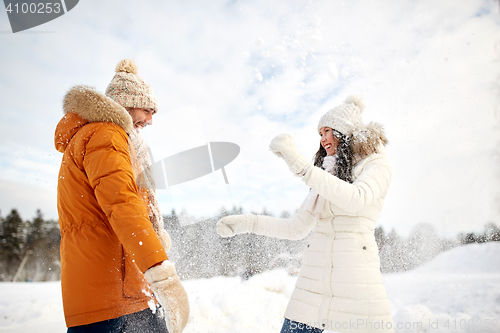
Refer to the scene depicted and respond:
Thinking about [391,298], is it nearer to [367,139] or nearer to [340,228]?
[340,228]

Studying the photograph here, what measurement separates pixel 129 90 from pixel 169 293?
1.47 metres

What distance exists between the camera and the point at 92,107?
155 cm

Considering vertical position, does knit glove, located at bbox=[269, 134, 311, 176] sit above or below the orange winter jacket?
above

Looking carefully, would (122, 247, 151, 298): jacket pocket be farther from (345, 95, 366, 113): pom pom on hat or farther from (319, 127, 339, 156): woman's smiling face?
(345, 95, 366, 113): pom pom on hat

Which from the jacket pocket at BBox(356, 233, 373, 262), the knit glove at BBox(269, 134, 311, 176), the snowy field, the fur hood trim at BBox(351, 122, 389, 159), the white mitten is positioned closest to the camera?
the knit glove at BBox(269, 134, 311, 176)

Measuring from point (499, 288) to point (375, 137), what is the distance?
11.8ft

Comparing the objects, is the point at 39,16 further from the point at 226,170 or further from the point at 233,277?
the point at 233,277

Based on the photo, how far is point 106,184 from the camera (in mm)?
1322

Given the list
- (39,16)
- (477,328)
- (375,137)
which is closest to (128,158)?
(375,137)

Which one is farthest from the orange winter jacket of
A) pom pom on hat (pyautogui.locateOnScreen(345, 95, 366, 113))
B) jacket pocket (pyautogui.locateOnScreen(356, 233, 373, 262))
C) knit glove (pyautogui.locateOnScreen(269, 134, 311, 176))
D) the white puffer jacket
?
pom pom on hat (pyautogui.locateOnScreen(345, 95, 366, 113))

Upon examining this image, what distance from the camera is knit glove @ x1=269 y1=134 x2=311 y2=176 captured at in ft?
5.49

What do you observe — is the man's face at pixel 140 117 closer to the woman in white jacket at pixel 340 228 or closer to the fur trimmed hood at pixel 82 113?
the fur trimmed hood at pixel 82 113

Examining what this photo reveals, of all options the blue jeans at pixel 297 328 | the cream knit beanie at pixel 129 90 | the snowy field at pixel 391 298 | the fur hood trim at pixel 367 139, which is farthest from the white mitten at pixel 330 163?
the snowy field at pixel 391 298

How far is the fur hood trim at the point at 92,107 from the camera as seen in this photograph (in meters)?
1.55
